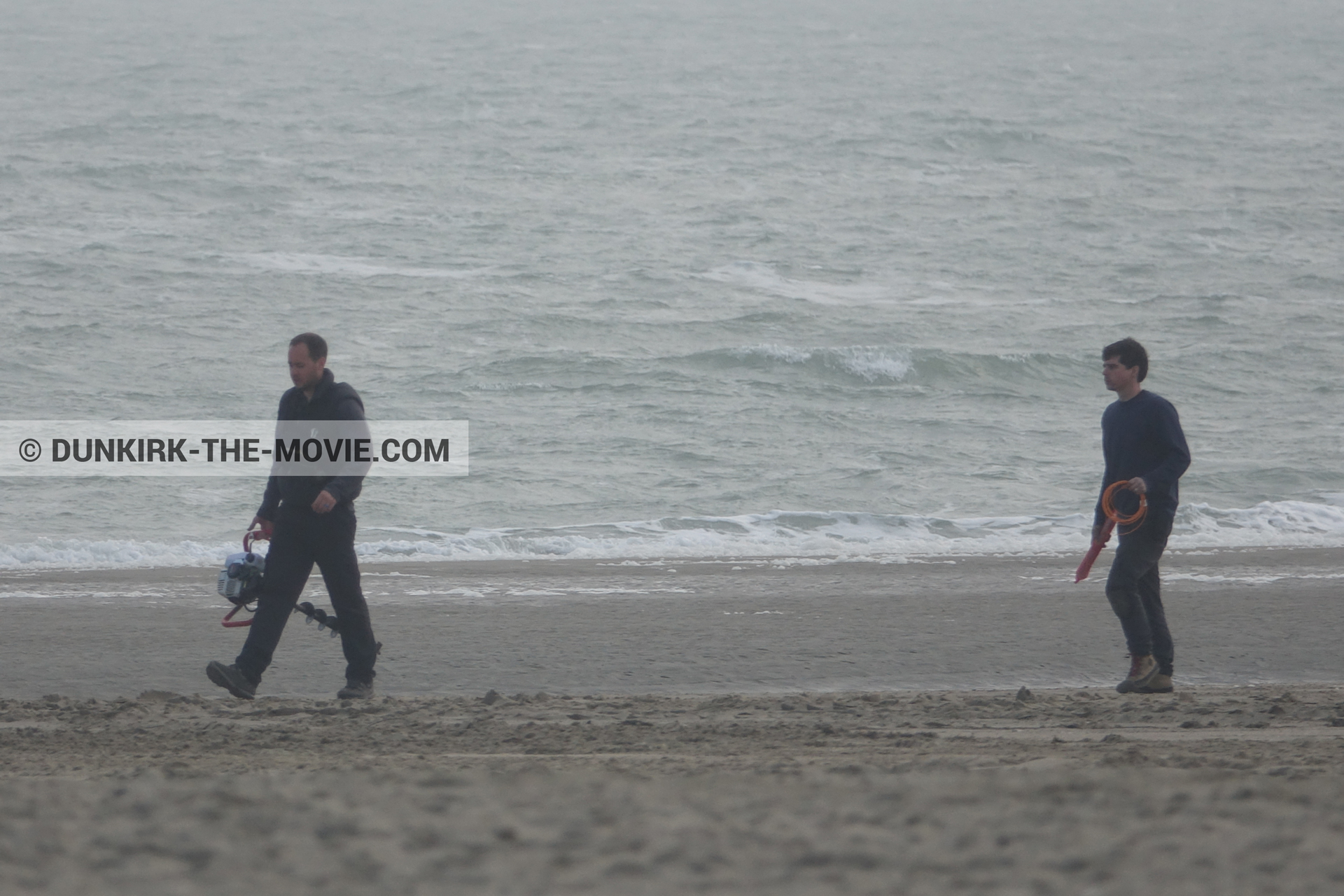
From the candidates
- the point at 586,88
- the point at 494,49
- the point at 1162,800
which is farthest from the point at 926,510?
the point at 494,49

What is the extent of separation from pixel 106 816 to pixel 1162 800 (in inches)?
106

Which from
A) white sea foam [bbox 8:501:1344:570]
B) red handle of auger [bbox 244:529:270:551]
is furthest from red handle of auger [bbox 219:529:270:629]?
white sea foam [bbox 8:501:1344:570]

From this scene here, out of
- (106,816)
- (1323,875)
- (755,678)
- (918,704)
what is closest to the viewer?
(1323,875)

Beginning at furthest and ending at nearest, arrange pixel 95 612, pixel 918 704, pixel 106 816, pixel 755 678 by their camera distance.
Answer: pixel 95 612 < pixel 755 678 < pixel 918 704 < pixel 106 816

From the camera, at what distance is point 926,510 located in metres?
13.6

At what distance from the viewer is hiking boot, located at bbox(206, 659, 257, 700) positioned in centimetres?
588

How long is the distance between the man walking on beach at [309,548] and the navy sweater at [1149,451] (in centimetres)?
357

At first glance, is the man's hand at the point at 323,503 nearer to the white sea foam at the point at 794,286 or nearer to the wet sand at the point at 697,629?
the wet sand at the point at 697,629

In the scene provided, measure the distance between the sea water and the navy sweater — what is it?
5.21 m

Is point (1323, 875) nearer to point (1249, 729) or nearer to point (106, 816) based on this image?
point (1249, 729)

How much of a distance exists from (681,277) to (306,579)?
21.3 m

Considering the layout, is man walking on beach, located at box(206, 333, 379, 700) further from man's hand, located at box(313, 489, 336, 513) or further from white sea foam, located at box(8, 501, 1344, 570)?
white sea foam, located at box(8, 501, 1344, 570)

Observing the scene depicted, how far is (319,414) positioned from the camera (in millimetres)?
5977

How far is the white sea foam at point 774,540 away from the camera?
11141 mm
